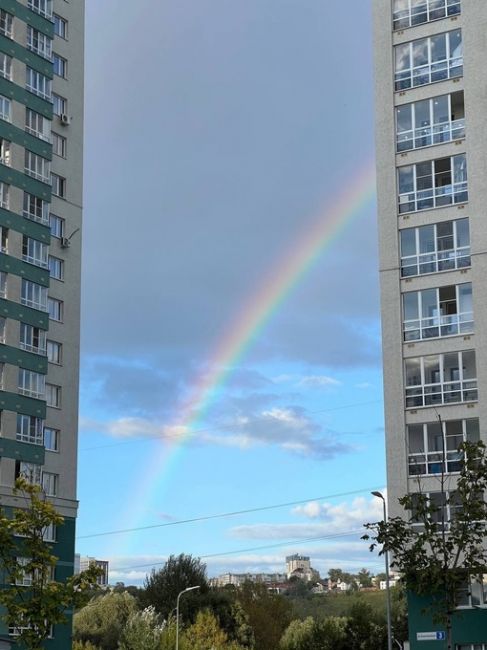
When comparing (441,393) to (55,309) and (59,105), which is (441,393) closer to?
(55,309)

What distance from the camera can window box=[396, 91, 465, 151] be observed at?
6350 cm

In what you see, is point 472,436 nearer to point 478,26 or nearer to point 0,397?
point 478,26

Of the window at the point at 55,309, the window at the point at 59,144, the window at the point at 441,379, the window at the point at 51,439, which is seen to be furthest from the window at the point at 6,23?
the window at the point at 441,379

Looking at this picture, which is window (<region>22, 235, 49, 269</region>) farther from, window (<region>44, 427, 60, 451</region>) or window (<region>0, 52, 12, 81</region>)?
window (<region>44, 427, 60, 451</region>)

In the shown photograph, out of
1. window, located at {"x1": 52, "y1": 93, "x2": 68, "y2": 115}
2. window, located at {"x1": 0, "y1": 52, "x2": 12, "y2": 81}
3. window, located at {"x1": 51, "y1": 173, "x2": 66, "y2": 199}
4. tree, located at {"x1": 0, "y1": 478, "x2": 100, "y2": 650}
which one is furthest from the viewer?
window, located at {"x1": 52, "y1": 93, "x2": 68, "y2": 115}

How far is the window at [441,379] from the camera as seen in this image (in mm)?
59312

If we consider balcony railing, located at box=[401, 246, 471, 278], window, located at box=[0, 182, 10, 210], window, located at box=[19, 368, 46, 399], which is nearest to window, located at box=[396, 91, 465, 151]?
balcony railing, located at box=[401, 246, 471, 278]

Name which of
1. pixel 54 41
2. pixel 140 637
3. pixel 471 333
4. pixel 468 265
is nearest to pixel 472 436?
pixel 471 333

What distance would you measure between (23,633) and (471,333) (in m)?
29.2

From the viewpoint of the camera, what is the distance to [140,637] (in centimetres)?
9694

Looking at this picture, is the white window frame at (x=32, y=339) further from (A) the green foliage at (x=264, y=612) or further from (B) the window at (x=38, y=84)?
(A) the green foliage at (x=264, y=612)

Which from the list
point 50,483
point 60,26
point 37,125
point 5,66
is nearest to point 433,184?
point 37,125

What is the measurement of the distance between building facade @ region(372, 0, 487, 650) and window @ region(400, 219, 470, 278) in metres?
0.06

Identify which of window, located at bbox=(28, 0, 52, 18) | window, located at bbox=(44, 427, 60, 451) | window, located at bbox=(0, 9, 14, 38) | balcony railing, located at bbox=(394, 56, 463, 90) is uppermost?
window, located at bbox=(28, 0, 52, 18)
